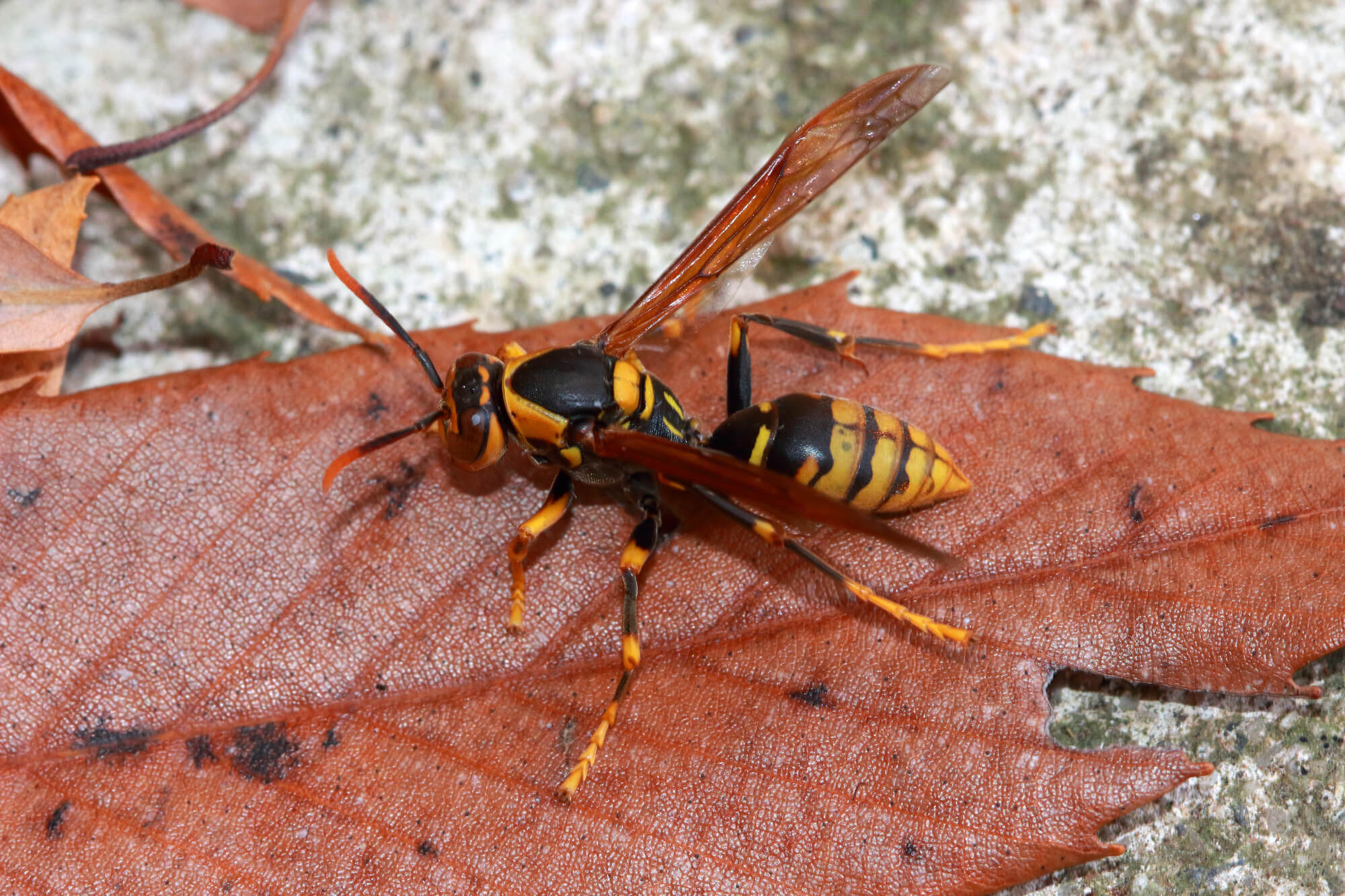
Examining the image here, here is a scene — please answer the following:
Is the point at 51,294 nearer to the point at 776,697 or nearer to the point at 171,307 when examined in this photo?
the point at 171,307

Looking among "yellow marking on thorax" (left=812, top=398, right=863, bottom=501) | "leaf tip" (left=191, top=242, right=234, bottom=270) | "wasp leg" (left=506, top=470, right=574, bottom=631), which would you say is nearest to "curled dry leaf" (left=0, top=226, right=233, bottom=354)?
"leaf tip" (left=191, top=242, right=234, bottom=270)

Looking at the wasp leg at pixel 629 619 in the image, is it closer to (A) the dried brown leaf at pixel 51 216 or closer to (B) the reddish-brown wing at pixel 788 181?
(B) the reddish-brown wing at pixel 788 181

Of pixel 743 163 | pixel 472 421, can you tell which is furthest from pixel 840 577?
pixel 743 163

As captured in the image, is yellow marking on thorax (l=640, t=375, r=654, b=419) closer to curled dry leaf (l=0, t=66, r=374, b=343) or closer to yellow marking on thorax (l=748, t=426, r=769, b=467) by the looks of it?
yellow marking on thorax (l=748, t=426, r=769, b=467)

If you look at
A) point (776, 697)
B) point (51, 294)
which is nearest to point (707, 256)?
point (776, 697)

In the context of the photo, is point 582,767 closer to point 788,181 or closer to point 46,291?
point 788,181

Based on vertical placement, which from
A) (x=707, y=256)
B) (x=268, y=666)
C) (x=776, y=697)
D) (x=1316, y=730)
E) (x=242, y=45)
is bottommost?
(x=1316, y=730)
